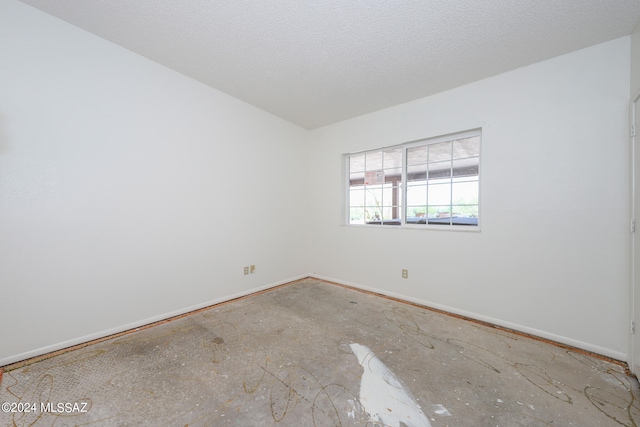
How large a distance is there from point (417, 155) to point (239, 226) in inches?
101

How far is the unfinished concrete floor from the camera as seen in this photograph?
1.40 meters

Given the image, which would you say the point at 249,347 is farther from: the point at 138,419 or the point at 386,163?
the point at 386,163

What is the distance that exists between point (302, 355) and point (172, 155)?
7.89 feet

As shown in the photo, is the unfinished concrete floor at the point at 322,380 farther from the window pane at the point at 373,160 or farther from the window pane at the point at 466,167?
the window pane at the point at 373,160

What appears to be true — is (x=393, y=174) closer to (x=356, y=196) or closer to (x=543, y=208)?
(x=356, y=196)

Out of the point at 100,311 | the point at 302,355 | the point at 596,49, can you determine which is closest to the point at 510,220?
the point at 596,49

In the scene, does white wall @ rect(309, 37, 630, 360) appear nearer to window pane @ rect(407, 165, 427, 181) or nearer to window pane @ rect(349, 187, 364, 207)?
window pane @ rect(407, 165, 427, 181)

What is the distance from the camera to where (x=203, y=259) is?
9.64ft

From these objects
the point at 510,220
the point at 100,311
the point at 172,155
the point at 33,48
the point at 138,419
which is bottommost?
the point at 138,419

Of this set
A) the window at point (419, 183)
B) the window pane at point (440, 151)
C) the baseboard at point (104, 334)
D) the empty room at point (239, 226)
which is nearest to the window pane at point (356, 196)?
the window at point (419, 183)

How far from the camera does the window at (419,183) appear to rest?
288 cm

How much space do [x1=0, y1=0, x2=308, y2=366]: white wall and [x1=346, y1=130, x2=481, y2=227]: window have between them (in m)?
1.78

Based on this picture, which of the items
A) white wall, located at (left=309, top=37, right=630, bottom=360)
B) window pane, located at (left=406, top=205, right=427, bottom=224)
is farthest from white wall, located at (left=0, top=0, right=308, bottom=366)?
white wall, located at (left=309, top=37, right=630, bottom=360)

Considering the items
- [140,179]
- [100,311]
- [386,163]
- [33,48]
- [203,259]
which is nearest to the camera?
[33,48]
